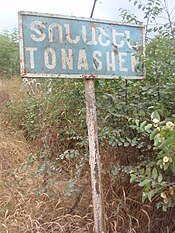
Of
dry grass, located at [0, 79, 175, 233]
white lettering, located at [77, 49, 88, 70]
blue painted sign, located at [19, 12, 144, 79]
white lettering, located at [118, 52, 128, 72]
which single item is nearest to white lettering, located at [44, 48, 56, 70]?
blue painted sign, located at [19, 12, 144, 79]

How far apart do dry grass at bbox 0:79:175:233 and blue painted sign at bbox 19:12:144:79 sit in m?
0.61

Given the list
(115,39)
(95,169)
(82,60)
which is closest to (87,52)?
(82,60)

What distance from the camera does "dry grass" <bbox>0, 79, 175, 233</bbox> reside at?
7.68 ft

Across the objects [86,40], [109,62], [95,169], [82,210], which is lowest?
[82,210]

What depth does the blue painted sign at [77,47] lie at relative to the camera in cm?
189

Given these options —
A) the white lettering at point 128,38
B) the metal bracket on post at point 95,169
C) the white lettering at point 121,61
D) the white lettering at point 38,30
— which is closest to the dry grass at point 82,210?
the metal bracket on post at point 95,169

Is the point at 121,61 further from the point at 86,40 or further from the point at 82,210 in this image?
the point at 82,210

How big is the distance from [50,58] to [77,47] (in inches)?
6.5

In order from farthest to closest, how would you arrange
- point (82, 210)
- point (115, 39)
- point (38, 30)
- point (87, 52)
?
1. point (82, 210)
2. point (115, 39)
3. point (87, 52)
4. point (38, 30)

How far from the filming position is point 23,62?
187 cm

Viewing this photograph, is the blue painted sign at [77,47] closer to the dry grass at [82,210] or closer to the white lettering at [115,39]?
the white lettering at [115,39]

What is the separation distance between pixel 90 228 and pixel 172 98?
3.05 ft

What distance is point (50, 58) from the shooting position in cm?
194

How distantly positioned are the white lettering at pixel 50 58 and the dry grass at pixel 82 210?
31.5 inches
